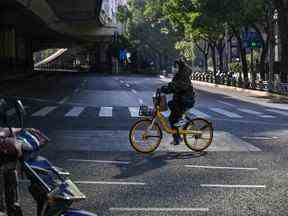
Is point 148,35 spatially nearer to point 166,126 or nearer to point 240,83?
point 240,83

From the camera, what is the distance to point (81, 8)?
49.9 m

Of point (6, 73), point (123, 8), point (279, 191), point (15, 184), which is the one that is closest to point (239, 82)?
point (6, 73)

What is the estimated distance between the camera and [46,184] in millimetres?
4148

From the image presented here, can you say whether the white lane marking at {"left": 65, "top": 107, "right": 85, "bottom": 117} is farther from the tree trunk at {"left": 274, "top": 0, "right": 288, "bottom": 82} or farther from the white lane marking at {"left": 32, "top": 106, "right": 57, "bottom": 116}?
the tree trunk at {"left": 274, "top": 0, "right": 288, "bottom": 82}

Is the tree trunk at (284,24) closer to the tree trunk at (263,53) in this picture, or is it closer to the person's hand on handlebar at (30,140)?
Result: the tree trunk at (263,53)

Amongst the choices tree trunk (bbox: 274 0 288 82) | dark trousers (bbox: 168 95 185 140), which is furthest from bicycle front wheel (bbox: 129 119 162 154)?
tree trunk (bbox: 274 0 288 82)

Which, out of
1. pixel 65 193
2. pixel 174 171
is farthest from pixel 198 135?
pixel 65 193

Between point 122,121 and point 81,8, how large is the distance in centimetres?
3324

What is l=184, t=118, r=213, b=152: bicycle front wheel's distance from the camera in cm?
1191

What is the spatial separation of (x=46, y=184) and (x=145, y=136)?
296 inches

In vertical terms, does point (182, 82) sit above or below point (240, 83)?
above

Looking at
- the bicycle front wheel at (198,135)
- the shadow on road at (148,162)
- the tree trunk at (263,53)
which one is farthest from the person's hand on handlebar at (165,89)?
the tree trunk at (263,53)

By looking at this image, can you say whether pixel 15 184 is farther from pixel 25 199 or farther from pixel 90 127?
pixel 90 127

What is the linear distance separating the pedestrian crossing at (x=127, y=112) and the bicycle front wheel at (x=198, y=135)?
7811 millimetres
